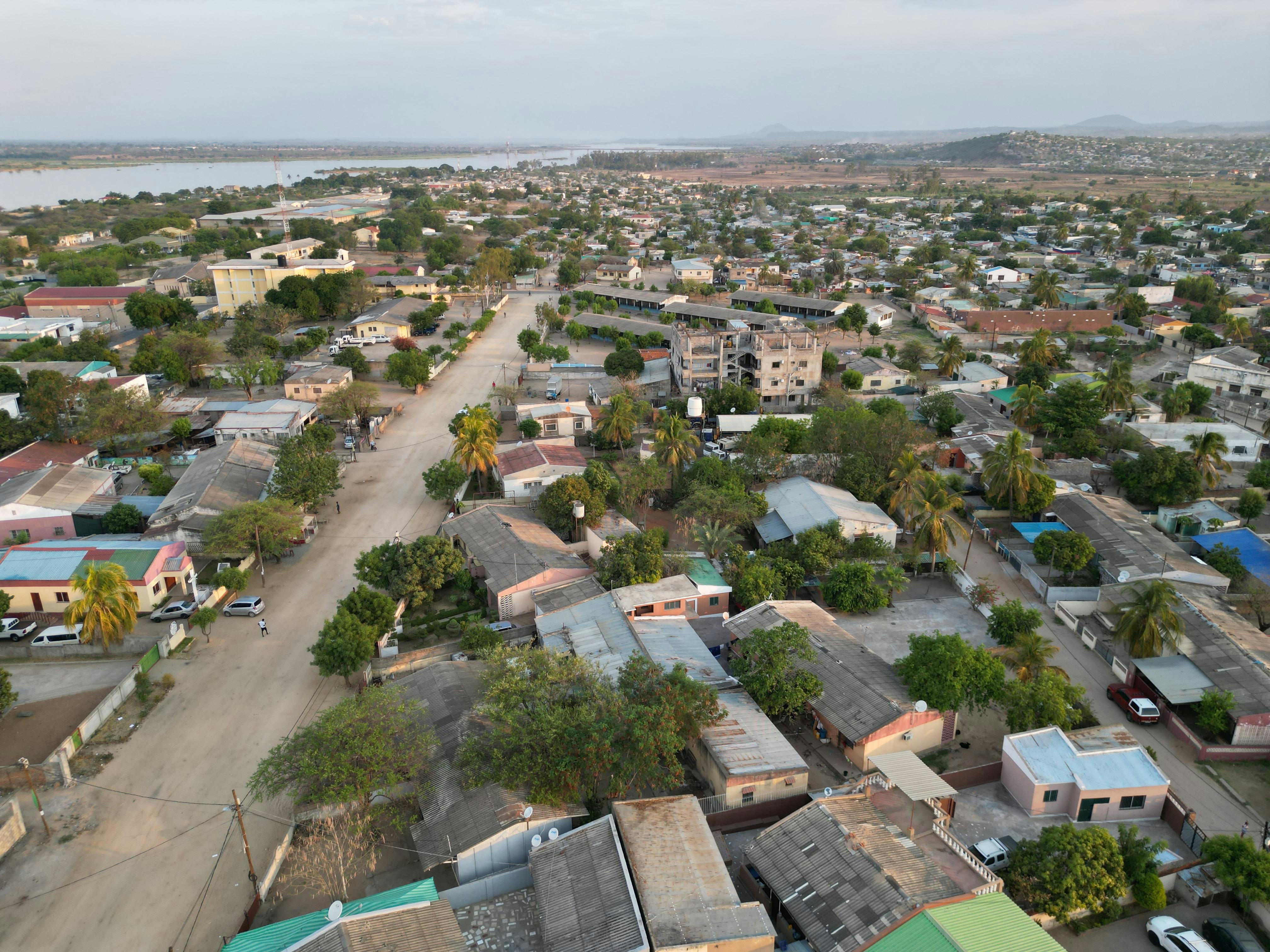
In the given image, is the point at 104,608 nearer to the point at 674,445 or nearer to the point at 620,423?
the point at 674,445

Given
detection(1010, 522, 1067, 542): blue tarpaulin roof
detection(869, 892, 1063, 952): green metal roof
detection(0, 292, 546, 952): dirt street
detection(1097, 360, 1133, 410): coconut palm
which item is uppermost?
detection(1097, 360, 1133, 410): coconut palm

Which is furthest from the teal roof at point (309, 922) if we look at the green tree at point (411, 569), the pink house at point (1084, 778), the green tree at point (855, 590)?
the green tree at point (855, 590)

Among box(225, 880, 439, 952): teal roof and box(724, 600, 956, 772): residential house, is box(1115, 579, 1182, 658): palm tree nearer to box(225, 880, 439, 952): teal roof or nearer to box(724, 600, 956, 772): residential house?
box(724, 600, 956, 772): residential house

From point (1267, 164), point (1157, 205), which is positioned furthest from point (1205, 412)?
point (1267, 164)

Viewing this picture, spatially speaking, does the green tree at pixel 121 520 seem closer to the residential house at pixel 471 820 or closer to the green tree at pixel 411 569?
the green tree at pixel 411 569

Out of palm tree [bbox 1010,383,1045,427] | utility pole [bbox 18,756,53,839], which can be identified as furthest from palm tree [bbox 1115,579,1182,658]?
utility pole [bbox 18,756,53,839]

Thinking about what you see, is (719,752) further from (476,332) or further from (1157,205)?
(1157,205)
